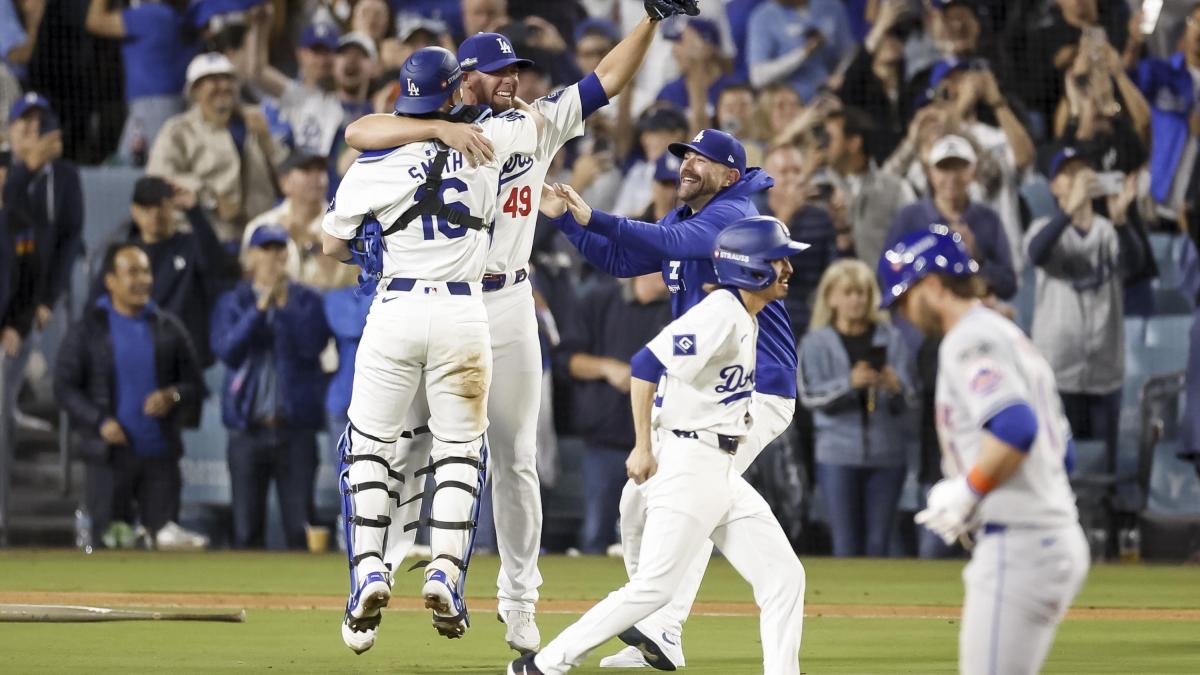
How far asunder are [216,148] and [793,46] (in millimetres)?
4596

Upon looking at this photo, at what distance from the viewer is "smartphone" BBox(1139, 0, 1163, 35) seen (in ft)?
44.2

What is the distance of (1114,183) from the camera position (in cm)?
1288

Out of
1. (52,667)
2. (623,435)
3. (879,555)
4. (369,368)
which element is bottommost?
(879,555)

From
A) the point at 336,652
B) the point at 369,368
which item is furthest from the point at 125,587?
the point at 369,368

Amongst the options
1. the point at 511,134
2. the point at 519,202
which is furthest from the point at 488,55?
the point at 519,202

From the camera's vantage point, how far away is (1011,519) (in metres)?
4.17

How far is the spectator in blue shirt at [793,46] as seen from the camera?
13.5m

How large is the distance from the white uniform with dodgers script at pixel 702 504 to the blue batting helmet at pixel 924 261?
127cm

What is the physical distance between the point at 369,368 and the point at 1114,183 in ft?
26.4

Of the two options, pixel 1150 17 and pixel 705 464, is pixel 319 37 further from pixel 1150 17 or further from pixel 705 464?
pixel 705 464

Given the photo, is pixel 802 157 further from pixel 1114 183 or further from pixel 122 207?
pixel 122 207

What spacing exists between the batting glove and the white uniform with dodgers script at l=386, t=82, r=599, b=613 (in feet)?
9.55

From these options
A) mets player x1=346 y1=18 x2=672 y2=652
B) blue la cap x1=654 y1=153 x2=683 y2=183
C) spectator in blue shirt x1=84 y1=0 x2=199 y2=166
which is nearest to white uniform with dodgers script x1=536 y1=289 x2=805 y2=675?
mets player x1=346 y1=18 x2=672 y2=652

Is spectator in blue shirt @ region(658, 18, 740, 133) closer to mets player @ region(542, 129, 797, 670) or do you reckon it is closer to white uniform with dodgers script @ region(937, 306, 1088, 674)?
mets player @ region(542, 129, 797, 670)
